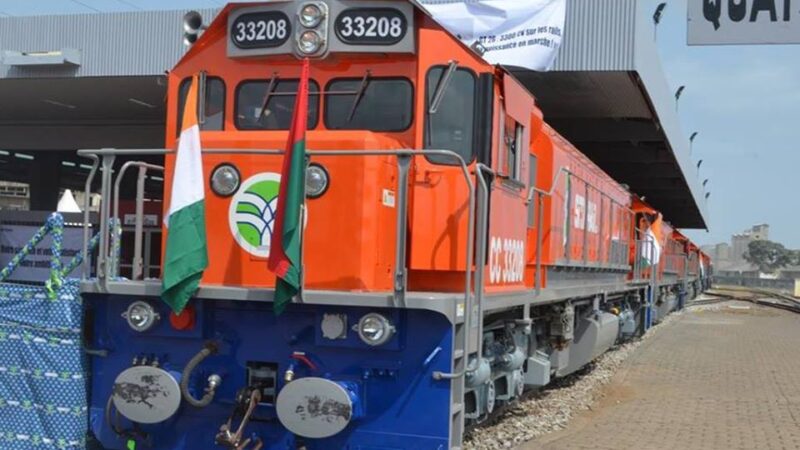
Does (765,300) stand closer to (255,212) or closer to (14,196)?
(255,212)

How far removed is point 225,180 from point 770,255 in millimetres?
152380

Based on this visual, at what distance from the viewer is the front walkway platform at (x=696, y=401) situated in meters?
7.96

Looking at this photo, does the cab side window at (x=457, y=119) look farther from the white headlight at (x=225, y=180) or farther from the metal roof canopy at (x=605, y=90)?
the metal roof canopy at (x=605, y=90)

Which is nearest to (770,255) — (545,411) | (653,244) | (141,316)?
(653,244)

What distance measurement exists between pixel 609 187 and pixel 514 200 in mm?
6096

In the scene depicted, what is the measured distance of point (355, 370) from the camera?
16.7ft

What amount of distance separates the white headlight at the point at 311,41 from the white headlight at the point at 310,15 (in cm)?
5

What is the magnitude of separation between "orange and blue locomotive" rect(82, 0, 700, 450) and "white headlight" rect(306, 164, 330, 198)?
1 cm

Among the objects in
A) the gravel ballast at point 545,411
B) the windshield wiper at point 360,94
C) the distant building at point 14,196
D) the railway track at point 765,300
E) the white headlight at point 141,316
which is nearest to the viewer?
the white headlight at point 141,316

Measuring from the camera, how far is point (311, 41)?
5598mm

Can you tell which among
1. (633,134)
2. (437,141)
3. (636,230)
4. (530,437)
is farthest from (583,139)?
(437,141)

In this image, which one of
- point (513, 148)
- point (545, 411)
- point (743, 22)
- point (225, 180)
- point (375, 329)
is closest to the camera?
point (375, 329)

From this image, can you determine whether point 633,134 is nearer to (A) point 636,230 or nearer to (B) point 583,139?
(B) point 583,139

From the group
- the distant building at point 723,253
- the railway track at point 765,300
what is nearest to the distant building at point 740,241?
the distant building at point 723,253
